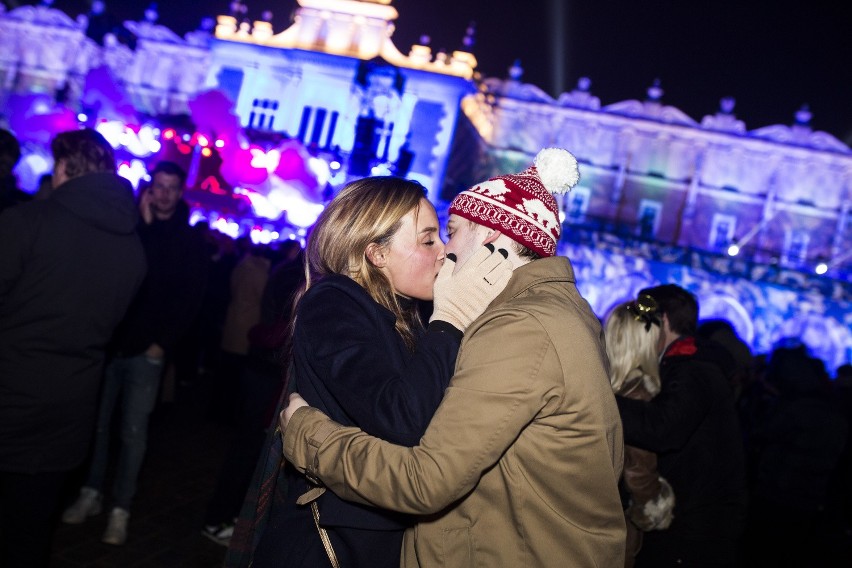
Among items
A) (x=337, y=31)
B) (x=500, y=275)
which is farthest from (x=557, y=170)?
(x=337, y=31)

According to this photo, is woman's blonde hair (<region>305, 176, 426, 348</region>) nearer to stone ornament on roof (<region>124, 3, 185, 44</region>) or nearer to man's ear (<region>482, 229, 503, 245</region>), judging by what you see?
man's ear (<region>482, 229, 503, 245</region>)

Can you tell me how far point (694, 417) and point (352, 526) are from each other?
1.85m

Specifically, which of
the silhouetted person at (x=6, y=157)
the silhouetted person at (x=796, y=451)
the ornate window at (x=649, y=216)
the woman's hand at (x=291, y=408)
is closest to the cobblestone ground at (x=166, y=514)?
the silhouetted person at (x=6, y=157)

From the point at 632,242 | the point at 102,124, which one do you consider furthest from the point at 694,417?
the point at 632,242

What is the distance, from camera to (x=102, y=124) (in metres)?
18.9

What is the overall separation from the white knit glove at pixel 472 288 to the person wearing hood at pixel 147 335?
2820 mm

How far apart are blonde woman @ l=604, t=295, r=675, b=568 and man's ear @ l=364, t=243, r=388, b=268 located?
141 centimetres

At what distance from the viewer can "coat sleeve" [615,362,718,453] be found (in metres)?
2.73

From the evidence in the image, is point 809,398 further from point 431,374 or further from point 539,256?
point 431,374

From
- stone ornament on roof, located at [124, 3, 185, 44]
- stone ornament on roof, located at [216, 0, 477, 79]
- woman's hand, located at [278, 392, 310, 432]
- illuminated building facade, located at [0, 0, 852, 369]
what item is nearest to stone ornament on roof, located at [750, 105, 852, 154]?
illuminated building facade, located at [0, 0, 852, 369]

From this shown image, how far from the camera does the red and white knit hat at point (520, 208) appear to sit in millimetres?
1813

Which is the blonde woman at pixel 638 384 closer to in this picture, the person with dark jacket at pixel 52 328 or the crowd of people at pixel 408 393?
the crowd of people at pixel 408 393

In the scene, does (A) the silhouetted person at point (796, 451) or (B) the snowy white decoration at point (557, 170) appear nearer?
(B) the snowy white decoration at point (557, 170)

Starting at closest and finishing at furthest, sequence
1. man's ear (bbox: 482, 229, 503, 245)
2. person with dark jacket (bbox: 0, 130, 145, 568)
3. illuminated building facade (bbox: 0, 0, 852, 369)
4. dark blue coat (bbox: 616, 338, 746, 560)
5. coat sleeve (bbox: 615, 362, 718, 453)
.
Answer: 1. man's ear (bbox: 482, 229, 503, 245)
2. person with dark jacket (bbox: 0, 130, 145, 568)
3. coat sleeve (bbox: 615, 362, 718, 453)
4. dark blue coat (bbox: 616, 338, 746, 560)
5. illuminated building facade (bbox: 0, 0, 852, 369)
